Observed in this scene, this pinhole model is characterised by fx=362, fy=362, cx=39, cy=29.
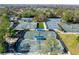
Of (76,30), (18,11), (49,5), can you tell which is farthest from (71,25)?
(18,11)

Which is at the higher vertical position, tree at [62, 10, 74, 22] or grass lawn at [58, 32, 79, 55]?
tree at [62, 10, 74, 22]

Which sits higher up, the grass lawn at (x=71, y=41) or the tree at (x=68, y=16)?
the tree at (x=68, y=16)

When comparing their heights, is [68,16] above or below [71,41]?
above
